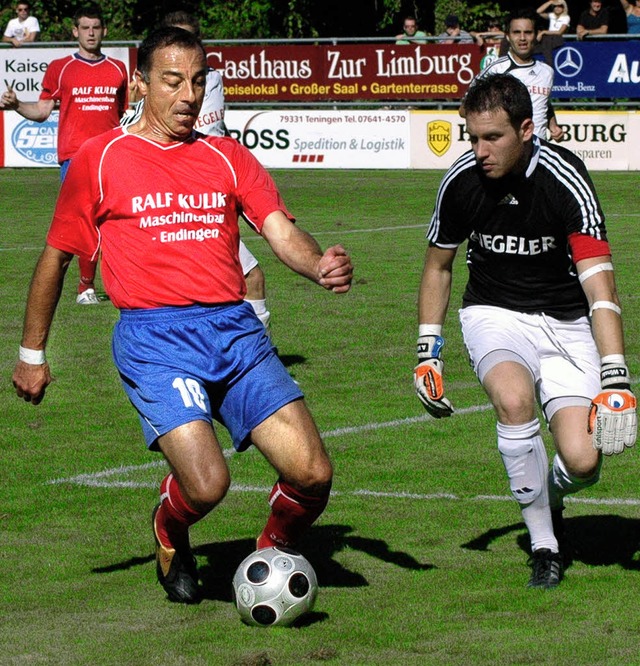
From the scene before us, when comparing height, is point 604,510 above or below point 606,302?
below

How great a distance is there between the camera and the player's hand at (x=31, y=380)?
18.5ft

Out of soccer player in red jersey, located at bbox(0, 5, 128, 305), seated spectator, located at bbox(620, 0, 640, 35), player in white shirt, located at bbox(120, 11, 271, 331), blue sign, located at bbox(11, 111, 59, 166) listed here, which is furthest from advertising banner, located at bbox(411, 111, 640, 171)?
player in white shirt, located at bbox(120, 11, 271, 331)

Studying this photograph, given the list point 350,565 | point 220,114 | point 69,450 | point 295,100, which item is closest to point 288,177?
point 295,100

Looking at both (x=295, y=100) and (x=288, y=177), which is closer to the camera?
(x=288, y=177)

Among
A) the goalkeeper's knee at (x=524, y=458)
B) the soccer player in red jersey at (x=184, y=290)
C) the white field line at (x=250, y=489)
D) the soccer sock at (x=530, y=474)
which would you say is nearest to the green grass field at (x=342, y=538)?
the white field line at (x=250, y=489)

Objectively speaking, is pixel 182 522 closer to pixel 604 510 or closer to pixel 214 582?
pixel 214 582

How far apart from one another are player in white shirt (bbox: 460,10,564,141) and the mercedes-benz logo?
13568mm

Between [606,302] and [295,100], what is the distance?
79.4 feet

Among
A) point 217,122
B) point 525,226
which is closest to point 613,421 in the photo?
point 525,226

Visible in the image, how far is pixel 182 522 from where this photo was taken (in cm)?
563

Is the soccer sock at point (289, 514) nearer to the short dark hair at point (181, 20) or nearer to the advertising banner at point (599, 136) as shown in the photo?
the short dark hair at point (181, 20)

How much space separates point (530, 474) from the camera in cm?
587

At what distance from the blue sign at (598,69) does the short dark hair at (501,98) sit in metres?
22.0

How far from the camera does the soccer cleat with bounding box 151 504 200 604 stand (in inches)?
221
